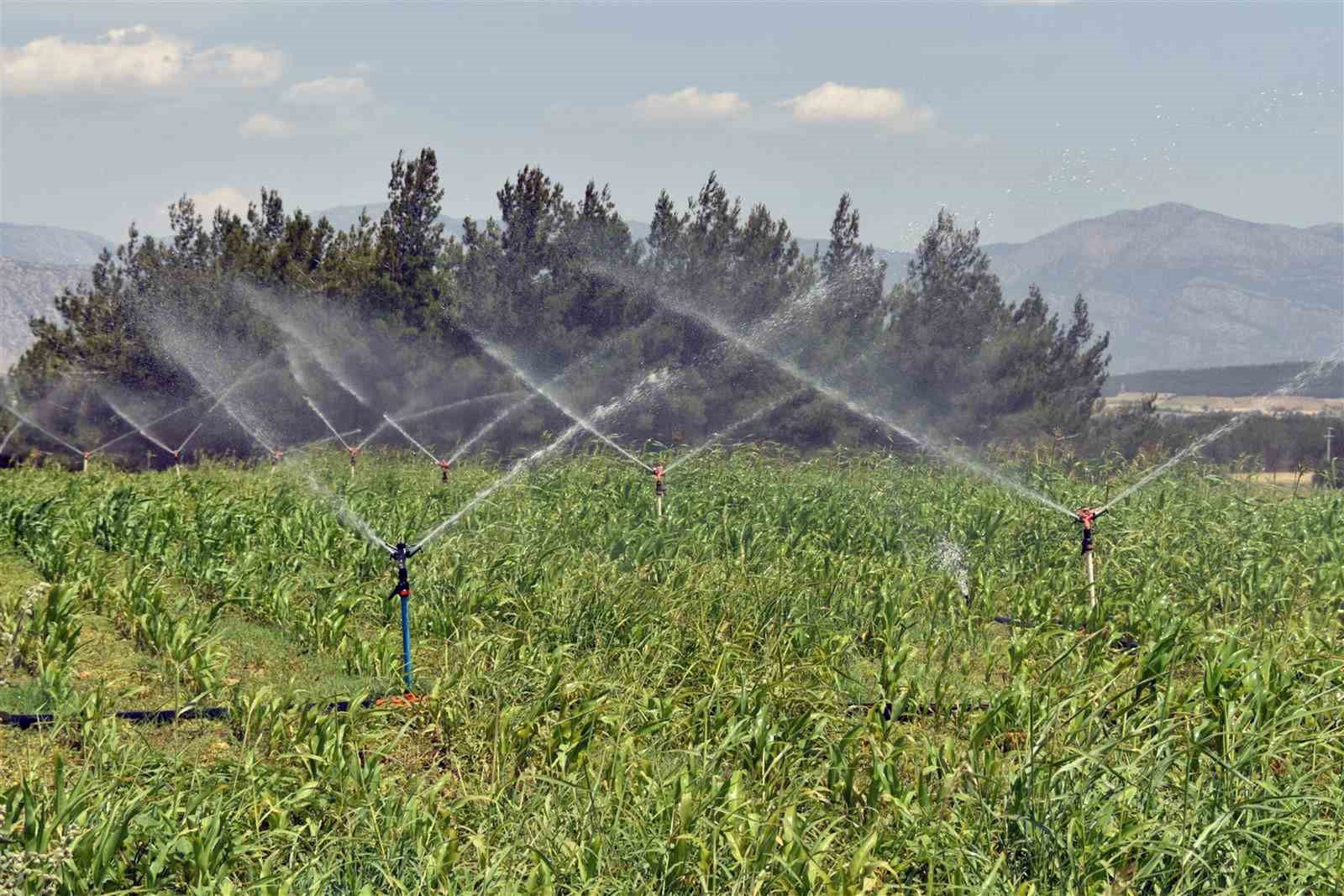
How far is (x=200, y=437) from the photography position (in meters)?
27.4

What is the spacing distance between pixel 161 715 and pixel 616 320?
19.3 meters

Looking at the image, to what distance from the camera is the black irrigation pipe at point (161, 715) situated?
261 inches

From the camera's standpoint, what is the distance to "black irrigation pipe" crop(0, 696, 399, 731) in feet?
21.8

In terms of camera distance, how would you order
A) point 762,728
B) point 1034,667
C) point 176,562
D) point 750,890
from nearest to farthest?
point 750,890, point 762,728, point 1034,667, point 176,562

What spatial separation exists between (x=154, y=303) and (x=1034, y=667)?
2502 centimetres

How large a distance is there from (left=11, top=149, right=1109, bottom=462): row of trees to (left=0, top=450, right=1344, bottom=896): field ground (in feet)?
42.2

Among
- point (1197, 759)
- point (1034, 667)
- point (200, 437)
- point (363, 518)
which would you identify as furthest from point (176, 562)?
point (200, 437)

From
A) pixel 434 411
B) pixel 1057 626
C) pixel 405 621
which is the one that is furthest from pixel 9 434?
pixel 1057 626

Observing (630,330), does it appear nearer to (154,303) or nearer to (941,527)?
(154,303)

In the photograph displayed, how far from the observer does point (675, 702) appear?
23.4ft

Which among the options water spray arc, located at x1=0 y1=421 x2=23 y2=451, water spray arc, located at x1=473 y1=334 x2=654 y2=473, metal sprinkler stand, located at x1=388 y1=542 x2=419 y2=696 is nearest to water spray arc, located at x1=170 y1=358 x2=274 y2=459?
water spray arc, located at x1=0 y1=421 x2=23 y2=451

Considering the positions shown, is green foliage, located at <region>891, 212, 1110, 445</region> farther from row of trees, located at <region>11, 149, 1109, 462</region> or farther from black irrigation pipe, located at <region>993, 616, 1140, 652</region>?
black irrigation pipe, located at <region>993, 616, 1140, 652</region>

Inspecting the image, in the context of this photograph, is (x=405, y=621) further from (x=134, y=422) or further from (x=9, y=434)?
(x=9, y=434)

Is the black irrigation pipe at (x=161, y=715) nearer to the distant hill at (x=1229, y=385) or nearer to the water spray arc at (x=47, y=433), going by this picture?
the water spray arc at (x=47, y=433)
